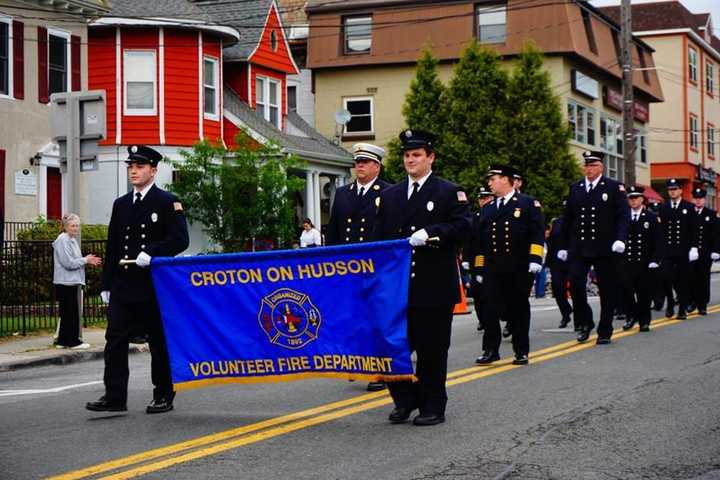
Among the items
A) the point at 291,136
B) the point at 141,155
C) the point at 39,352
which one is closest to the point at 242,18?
the point at 291,136

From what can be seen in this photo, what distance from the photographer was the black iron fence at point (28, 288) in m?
19.3

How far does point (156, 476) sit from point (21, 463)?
3.32 feet

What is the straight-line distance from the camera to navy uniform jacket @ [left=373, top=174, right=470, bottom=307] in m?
8.58

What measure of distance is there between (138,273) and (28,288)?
10.9m

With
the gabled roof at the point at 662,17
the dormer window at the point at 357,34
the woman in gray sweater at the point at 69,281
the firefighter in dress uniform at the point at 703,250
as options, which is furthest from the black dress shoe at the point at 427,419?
the gabled roof at the point at 662,17

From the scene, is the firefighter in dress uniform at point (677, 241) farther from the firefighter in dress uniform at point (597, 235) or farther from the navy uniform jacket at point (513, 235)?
the navy uniform jacket at point (513, 235)

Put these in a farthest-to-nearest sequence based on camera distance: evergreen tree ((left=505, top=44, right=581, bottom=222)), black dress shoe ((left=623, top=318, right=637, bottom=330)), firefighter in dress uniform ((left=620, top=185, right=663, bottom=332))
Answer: evergreen tree ((left=505, top=44, right=581, bottom=222)), firefighter in dress uniform ((left=620, top=185, right=663, bottom=332)), black dress shoe ((left=623, top=318, right=637, bottom=330))

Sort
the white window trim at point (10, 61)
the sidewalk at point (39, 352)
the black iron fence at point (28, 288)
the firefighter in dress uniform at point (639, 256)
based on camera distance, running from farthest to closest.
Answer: the white window trim at point (10, 61) < the black iron fence at point (28, 288) < the firefighter in dress uniform at point (639, 256) < the sidewalk at point (39, 352)

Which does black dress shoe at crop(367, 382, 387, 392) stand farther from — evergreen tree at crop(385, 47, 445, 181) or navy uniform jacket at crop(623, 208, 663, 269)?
evergreen tree at crop(385, 47, 445, 181)

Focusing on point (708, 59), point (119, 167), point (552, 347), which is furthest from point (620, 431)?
point (708, 59)

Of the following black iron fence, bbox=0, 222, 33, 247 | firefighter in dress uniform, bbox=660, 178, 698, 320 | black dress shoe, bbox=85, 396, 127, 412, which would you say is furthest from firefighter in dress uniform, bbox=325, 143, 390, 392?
black iron fence, bbox=0, 222, 33, 247

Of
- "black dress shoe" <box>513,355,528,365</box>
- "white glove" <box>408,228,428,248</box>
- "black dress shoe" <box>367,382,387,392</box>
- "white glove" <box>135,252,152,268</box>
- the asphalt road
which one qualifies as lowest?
the asphalt road

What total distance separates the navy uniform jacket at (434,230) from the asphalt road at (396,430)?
939 millimetres

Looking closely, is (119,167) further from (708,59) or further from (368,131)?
(708,59)
